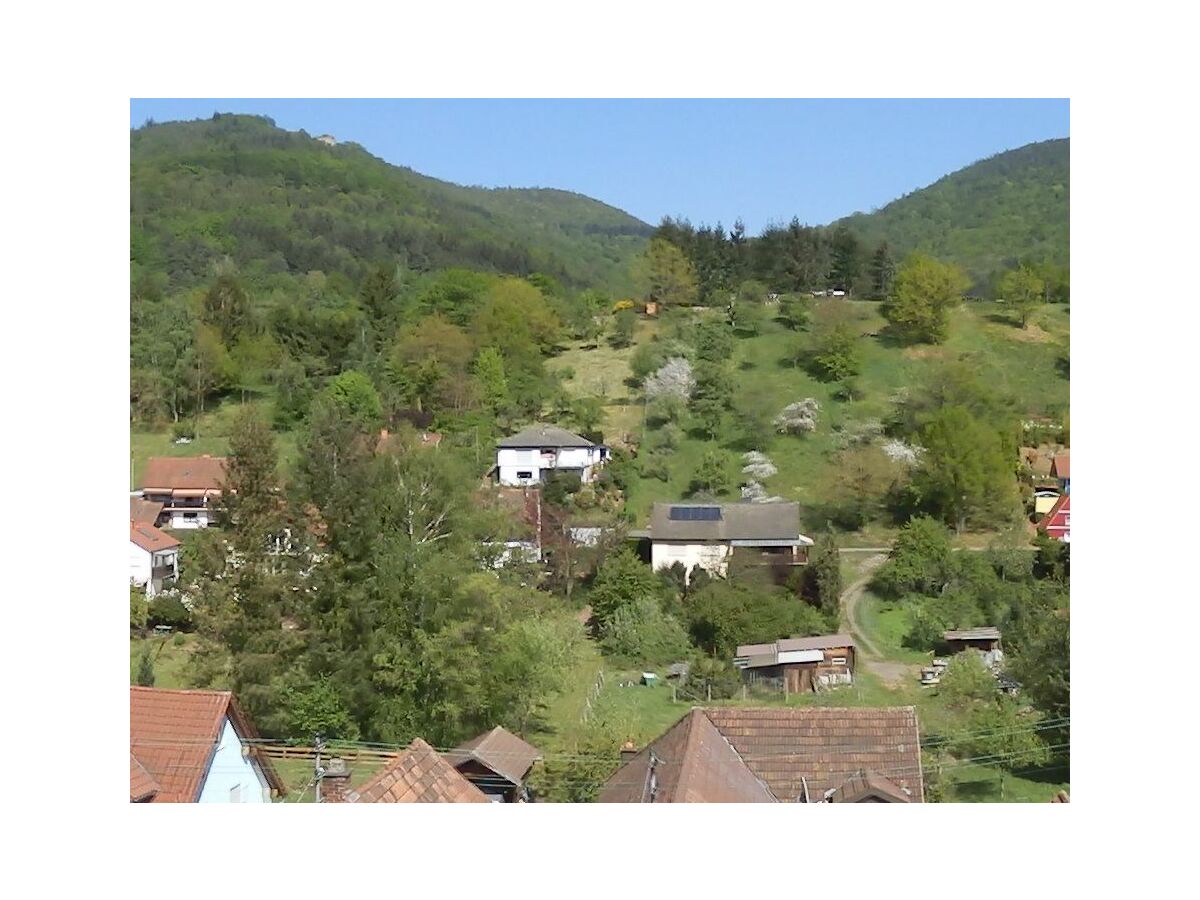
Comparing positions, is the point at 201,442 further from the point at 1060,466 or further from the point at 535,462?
the point at 1060,466

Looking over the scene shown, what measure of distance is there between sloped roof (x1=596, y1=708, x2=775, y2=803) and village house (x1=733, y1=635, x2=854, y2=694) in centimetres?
509

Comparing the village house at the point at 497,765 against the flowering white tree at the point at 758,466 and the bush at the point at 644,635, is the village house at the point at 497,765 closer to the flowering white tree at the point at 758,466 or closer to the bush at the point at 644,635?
the bush at the point at 644,635

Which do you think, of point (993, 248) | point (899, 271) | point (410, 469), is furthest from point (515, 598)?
point (993, 248)

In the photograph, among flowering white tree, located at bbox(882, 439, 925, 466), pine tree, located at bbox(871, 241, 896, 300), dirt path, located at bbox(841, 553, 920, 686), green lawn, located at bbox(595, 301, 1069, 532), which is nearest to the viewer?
dirt path, located at bbox(841, 553, 920, 686)

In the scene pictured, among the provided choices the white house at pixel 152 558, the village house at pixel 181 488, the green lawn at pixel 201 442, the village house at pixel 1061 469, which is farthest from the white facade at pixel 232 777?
the village house at pixel 1061 469

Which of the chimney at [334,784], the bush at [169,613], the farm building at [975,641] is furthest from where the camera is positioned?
the bush at [169,613]

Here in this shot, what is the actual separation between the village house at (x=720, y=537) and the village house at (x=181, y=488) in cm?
565

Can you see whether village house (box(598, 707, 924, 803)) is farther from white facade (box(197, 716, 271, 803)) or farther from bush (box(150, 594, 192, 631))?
bush (box(150, 594, 192, 631))

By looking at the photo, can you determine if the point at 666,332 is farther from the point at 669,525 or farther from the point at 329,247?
the point at 329,247

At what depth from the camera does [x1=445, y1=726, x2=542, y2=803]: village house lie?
6.63 metres

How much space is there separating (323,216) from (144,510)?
→ 18.6m

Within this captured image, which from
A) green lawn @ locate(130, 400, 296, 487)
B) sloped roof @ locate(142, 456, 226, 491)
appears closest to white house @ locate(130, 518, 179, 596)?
sloped roof @ locate(142, 456, 226, 491)

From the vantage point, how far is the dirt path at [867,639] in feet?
33.4

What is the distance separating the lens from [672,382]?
1816 centimetres
